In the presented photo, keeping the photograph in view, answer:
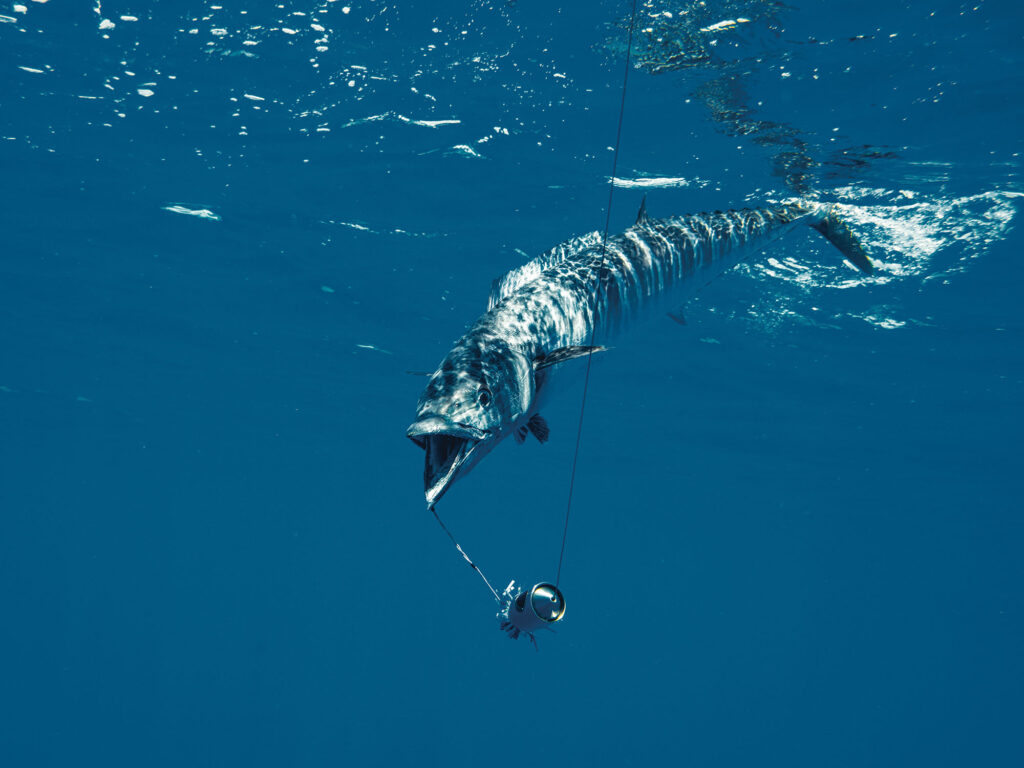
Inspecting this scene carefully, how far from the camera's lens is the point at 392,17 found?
828cm

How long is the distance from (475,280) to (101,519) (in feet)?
337

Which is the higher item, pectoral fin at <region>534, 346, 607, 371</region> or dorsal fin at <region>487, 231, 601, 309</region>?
dorsal fin at <region>487, 231, 601, 309</region>

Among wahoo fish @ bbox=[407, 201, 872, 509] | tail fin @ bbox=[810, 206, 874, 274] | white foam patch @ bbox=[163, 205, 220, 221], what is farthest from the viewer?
white foam patch @ bbox=[163, 205, 220, 221]

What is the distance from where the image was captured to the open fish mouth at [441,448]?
8.72ft

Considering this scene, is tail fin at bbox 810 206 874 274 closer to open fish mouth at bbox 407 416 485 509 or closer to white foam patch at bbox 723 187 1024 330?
white foam patch at bbox 723 187 1024 330

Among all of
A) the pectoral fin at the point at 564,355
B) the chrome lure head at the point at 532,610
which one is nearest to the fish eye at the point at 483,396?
the pectoral fin at the point at 564,355

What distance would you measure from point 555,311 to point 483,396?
1.18m

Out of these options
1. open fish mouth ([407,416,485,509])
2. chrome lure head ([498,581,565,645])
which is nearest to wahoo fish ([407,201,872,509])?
open fish mouth ([407,416,485,509])

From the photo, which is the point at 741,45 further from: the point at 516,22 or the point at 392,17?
the point at 392,17

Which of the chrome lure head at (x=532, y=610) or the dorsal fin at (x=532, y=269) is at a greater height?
the dorsal fin at (x=532, y=269)

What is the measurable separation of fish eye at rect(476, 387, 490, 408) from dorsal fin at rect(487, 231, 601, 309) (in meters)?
1.26

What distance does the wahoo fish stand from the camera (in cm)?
294

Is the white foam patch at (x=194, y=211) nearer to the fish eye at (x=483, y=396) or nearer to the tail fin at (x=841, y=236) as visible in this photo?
the tail fin at (x=841, y=236)

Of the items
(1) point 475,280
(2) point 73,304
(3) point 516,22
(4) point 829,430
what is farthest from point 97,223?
(4) point 829,430
